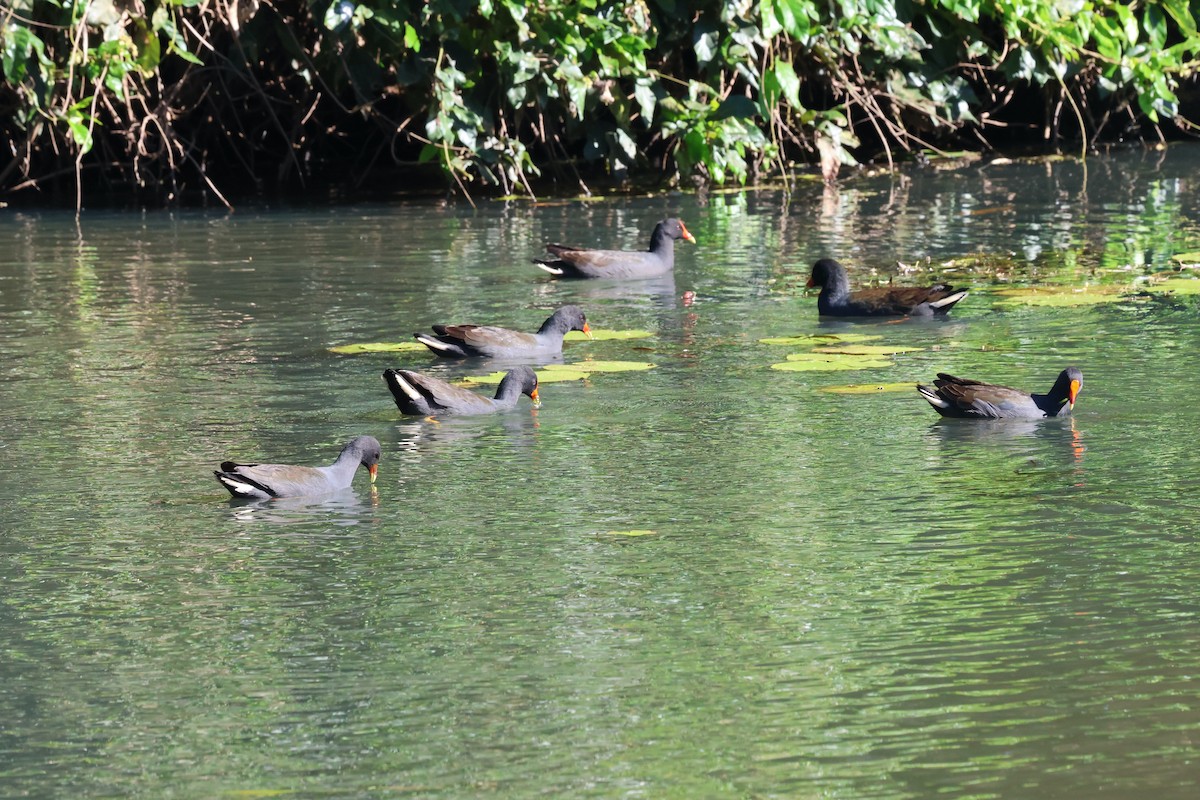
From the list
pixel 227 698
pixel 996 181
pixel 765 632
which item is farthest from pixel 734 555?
pixel 996 181

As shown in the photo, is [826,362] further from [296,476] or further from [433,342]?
[296,476]

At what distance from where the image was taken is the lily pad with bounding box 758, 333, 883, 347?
10633 millimetres

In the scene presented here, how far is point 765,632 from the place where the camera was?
5.62 m

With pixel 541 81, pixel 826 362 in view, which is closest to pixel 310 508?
pixel 826 362

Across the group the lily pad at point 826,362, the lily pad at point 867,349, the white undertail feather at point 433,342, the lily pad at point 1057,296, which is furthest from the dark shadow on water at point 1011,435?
the lily pad at point 1057,296

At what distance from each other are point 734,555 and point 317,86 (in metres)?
15.5

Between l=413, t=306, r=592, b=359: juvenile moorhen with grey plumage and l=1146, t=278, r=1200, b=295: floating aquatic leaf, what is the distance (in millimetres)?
3717

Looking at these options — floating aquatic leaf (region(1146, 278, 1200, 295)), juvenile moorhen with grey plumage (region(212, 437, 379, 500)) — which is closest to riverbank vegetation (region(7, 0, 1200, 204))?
floating aquatic leaf (region(1146, 278, 1200, 295))

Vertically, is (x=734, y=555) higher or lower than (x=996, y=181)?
lower

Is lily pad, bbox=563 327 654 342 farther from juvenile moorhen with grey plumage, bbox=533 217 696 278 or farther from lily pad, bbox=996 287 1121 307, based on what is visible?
juvenile moorhen with grey plumage, bbox=533 217 696 278

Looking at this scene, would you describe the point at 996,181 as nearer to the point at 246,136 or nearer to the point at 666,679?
the point at 246,136

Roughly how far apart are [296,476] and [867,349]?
13.1 feet

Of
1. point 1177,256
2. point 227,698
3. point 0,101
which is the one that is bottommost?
point 227,698

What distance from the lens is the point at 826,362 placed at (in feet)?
32.5
